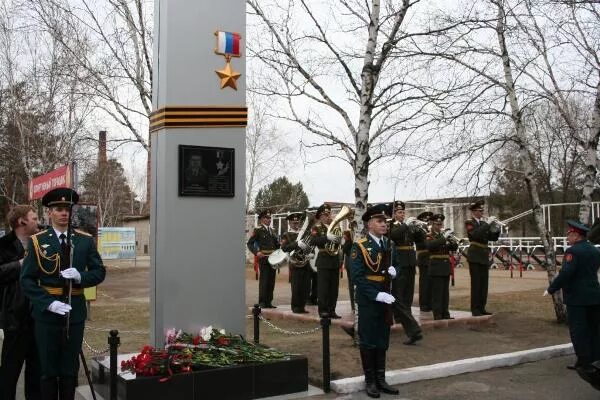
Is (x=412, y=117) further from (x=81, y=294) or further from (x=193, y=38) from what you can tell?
(x=81, y=294)

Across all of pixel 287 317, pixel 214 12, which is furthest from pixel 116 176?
pixel 214 12

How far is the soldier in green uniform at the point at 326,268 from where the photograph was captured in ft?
36.9

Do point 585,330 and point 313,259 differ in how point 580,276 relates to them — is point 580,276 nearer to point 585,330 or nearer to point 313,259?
point 585,330

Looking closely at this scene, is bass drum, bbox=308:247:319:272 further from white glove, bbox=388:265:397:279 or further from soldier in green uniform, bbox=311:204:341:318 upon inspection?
white glove, bbox=388:265:397:279

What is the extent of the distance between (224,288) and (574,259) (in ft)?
13.5

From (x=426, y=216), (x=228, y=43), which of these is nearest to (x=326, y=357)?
(x=228, y=43)

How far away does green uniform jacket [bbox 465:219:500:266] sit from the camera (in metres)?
10.9

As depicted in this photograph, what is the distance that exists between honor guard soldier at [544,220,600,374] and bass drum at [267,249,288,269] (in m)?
6.49

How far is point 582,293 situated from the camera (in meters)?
6.68

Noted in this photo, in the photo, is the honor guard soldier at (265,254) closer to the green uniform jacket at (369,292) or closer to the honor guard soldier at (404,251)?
the honor guard soldier at (404,251)

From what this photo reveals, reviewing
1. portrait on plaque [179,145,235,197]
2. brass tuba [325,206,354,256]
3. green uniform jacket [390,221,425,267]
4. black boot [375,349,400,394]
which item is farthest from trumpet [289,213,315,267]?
black boot [375,349,400,394]

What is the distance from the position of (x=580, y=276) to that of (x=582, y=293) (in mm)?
209

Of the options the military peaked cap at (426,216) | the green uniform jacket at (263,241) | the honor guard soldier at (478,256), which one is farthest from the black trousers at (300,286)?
the honor guard soldier at (478,256)

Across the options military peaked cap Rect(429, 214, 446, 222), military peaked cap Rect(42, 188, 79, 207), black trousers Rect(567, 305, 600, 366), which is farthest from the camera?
military peaked cap Rect(429, 214, 446, 222)
